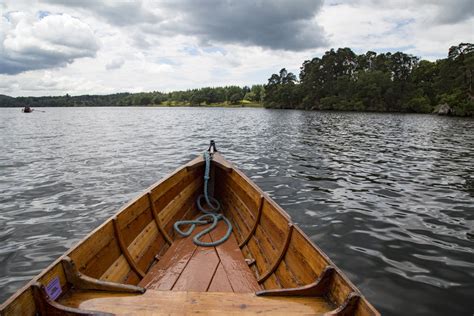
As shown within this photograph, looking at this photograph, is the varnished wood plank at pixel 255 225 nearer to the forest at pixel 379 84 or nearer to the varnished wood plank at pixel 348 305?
the varnished wood plank at pixel 348 305

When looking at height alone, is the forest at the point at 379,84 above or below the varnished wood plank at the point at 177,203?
above

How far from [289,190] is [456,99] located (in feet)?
252

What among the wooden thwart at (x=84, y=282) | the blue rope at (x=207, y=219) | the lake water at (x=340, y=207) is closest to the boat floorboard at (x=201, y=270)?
the blue rope at (x=207, y=219)

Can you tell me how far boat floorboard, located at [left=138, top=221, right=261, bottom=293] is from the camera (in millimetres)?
4457

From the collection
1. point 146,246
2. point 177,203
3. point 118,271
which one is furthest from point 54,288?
point 177,203

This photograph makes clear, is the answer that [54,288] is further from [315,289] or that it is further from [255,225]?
[255,225]

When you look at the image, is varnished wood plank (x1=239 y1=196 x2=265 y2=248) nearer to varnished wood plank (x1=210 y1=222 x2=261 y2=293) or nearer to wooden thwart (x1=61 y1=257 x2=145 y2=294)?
varnished wood plank (x1=210 y1=222 x2=261 y2=293)

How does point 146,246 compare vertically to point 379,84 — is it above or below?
below

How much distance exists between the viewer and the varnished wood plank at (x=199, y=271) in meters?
4.45

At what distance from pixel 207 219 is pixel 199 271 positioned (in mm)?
2406

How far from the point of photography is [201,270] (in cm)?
490

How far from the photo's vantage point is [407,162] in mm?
15820

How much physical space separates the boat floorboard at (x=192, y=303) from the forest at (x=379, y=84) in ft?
255

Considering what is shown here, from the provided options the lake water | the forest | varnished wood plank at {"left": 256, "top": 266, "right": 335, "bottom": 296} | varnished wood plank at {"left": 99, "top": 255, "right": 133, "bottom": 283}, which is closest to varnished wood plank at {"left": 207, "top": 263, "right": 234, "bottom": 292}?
varnished wood plank at {"left": 99, "top": 255, "right": 133, "bottom": 283}
